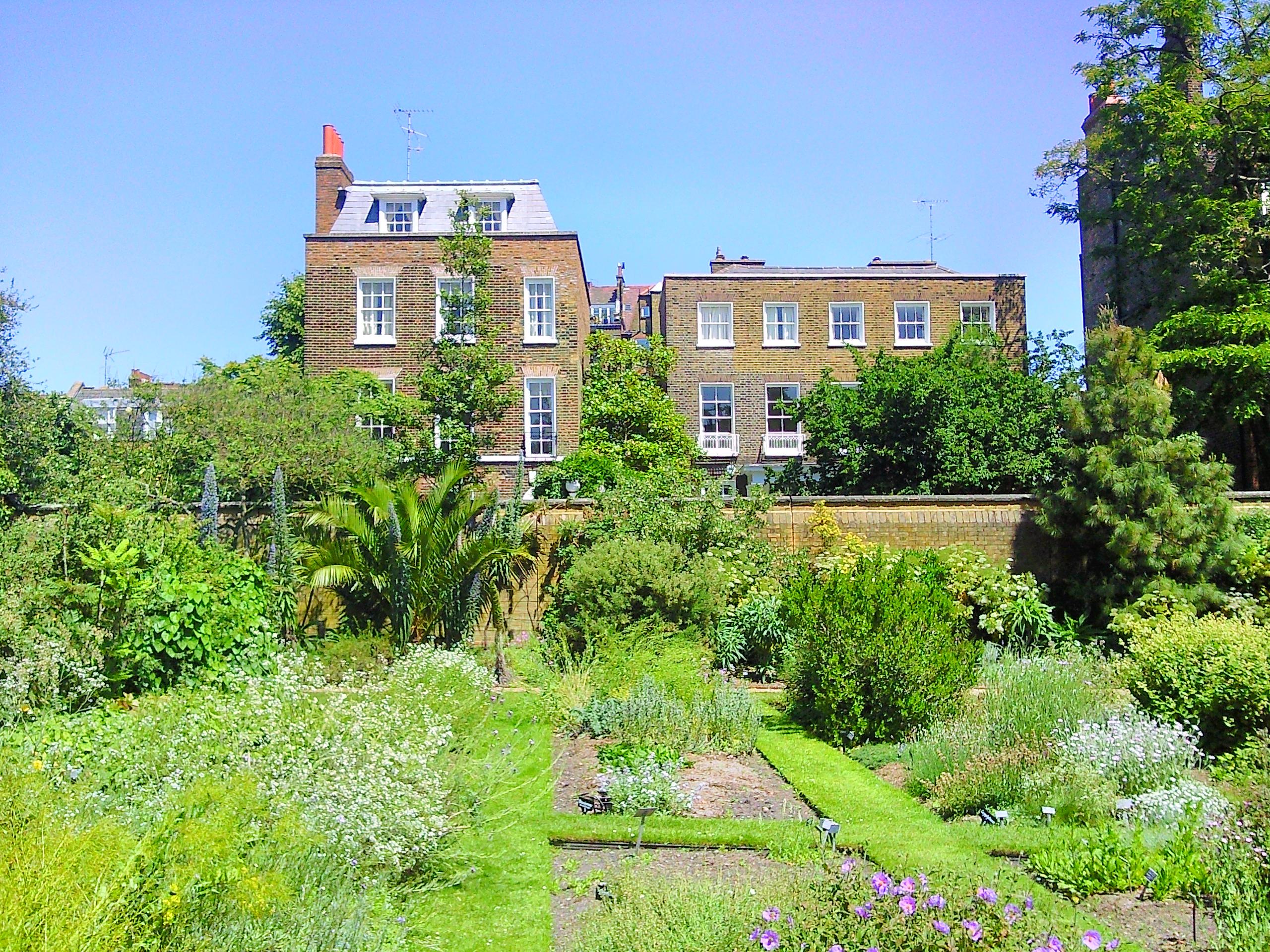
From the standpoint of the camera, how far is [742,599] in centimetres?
1491

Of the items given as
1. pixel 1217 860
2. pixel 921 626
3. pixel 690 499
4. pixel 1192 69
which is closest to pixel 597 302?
pixel 1192 69

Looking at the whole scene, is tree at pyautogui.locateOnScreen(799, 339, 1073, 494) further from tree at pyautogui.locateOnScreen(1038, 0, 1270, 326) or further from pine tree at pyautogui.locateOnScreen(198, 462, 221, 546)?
pine tree at pyautogui.locateOnScreen(198, 462, 221, 546)

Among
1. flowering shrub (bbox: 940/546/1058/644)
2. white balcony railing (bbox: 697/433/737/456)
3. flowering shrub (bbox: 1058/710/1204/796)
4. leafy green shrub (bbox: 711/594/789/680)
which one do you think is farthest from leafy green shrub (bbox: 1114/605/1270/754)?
white balcony railing (bbox: 697/433/737/456)

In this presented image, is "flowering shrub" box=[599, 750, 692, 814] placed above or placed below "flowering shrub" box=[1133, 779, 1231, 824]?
below

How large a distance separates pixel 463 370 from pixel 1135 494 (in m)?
14.5

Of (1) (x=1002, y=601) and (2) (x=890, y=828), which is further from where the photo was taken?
(1) (x=1002, y=601)

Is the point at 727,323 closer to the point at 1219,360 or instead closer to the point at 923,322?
the point at 923,322

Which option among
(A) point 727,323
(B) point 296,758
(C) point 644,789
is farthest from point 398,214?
(B) point 296,758

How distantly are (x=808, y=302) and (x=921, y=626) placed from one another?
2346 cm

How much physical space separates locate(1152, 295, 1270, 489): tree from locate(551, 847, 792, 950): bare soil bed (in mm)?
16444

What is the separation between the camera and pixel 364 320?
88.9ft

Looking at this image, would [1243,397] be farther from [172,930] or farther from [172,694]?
[172,930]

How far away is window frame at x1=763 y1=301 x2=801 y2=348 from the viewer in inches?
1252

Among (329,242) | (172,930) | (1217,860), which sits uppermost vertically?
(329,242)
